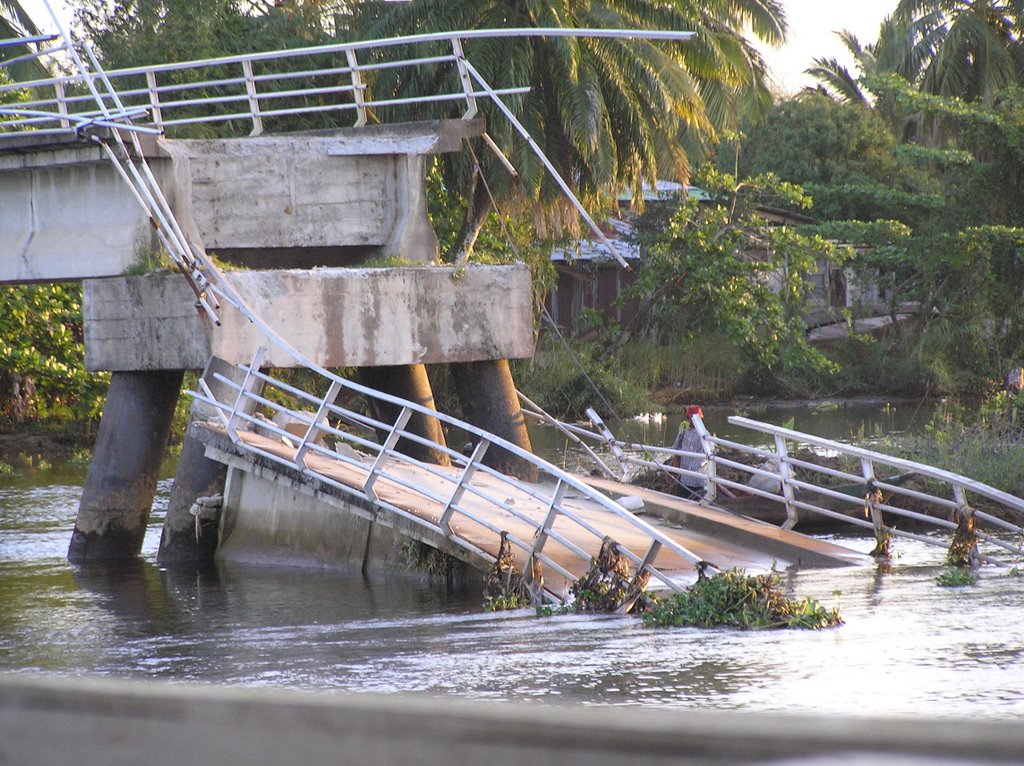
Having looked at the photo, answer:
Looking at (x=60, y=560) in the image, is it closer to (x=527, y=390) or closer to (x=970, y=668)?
(x=970, y=668)

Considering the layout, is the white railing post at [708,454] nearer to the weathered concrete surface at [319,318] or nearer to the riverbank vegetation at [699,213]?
the weathered concrete surface at [319,318]

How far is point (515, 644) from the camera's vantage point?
10.1 m

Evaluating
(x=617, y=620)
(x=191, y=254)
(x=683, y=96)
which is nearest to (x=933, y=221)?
(x=683, y=96)

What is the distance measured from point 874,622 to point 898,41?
39.7 metres

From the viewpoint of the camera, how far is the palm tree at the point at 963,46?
144 ft

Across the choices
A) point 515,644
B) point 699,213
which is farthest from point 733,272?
point 515,644

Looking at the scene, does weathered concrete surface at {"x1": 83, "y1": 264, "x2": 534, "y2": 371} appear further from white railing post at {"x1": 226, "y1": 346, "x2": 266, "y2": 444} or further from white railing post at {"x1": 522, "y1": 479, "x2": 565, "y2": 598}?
white railing post at {"x1": 522, "y1": 479, "x2": 565, "y2": 598}

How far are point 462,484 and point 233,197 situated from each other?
7.08 m

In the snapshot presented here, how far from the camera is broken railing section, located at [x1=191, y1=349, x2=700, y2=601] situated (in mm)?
11750

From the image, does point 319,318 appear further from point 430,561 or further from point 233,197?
point 430,561

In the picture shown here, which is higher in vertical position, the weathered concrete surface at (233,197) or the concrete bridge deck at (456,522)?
the weathered concrete surface at (233,197)

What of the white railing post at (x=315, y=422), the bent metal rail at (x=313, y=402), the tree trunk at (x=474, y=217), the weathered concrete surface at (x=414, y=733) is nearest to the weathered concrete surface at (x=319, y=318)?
the bent metal rail at (x=313, y=402)

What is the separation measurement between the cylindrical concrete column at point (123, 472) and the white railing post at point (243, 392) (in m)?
1.98

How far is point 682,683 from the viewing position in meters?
8.64
